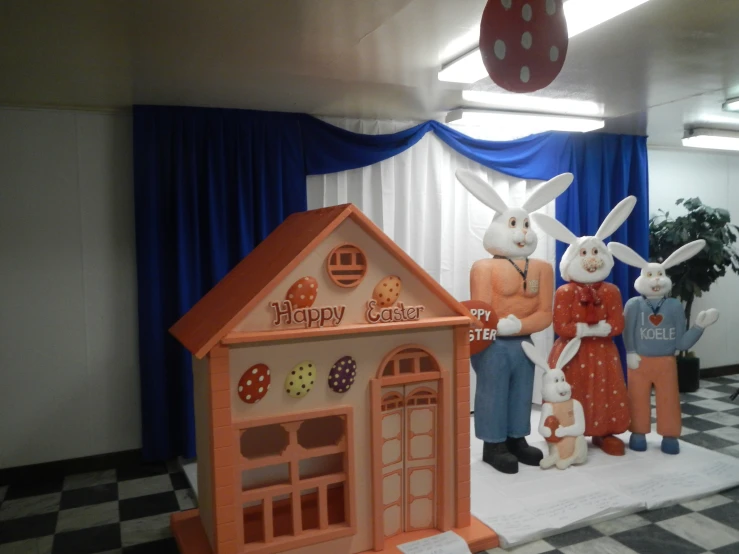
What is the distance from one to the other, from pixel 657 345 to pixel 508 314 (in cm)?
101

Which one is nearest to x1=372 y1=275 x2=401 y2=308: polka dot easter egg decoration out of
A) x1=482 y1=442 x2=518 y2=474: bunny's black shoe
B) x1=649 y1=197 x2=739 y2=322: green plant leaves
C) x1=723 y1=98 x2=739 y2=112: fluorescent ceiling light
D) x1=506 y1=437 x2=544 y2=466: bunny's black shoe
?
x1=482 y1=442 x2=518 y2=474: bunny's black shoe

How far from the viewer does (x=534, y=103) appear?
375 cm

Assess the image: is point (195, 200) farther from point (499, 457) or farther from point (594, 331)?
point (594, 331)

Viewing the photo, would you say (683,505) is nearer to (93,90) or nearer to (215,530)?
(215,530)

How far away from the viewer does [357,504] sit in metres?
2.46

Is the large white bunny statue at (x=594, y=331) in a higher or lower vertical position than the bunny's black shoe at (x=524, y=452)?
higher

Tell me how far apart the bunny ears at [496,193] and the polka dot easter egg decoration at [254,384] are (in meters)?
1.67

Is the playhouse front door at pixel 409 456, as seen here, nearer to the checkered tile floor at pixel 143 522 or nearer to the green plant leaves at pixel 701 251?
the checkered tile floor at pixel 143 522

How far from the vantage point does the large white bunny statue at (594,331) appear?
11.7 ft

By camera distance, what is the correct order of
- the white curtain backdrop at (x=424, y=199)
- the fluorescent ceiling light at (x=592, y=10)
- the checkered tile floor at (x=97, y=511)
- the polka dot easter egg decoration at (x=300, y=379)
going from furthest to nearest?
the white curtain backdrop at (x=424, y=199) < the checkered tile floor at (x=97, y=511) < the polka dot easter egg decoration at (x=300, y=379) < the fluorescent ceiling light at (x=592, y=10)

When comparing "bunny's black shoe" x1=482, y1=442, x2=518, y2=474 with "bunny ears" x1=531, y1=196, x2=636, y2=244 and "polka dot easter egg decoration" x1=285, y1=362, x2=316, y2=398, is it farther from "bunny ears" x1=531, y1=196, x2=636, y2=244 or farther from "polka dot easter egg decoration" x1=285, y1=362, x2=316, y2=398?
"polka dot easter egg decoration" x1=285, y1=362, x2=316, y2=398

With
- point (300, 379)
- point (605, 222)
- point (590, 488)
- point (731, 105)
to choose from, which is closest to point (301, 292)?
point (300, 379)

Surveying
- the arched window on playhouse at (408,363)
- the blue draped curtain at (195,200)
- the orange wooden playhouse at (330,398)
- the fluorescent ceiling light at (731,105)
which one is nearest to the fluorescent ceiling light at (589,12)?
the orange wooden playhouse at (330,398)

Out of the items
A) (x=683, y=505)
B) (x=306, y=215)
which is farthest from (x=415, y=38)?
(x=683, y=505)
